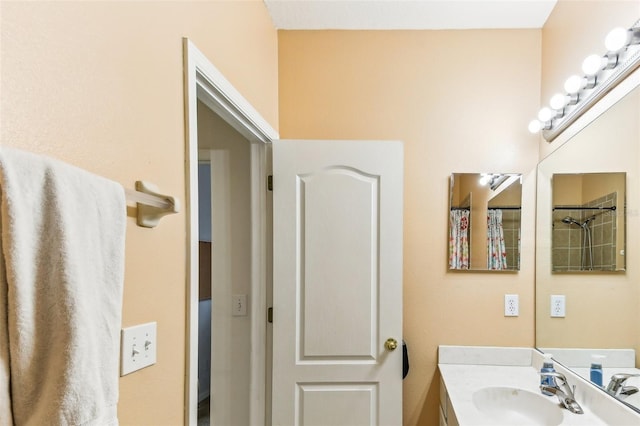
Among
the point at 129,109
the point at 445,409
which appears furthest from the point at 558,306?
the point at 129,109

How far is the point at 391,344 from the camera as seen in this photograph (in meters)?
1.97

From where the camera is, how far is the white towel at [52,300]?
0.52 meters

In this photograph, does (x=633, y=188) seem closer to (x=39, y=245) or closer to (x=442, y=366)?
(x=442, y=366)

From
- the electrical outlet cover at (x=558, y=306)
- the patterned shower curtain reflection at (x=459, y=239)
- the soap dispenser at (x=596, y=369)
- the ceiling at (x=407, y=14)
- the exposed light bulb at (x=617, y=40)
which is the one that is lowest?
the soap dispenser at (x=596, y=369)

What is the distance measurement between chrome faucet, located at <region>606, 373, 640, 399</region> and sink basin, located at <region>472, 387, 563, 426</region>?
0.76ft

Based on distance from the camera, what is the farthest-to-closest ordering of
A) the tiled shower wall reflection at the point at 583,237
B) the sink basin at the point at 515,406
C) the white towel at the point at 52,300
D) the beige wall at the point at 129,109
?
the sink basin at the point at 515,406, the tiled shower wall reflection at the point at 583,237, the beige wall at the point at 129,109, the white towel at the point at 52,300

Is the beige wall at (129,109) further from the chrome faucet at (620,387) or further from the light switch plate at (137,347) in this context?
the chrome faucet at (620,387)

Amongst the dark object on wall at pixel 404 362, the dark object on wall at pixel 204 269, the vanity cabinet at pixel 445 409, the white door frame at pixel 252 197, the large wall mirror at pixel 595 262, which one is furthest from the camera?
the dark object on wall at pixel 204 269

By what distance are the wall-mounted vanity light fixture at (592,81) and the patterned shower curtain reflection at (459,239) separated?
0.56 metres

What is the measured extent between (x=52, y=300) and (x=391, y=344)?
1.66 meters

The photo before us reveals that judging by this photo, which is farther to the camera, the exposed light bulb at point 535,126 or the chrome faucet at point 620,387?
the exposed light bulb at point 535,126

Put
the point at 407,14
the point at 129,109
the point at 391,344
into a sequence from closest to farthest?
the point at 129,109 < the point at 391,344 < the point at 407,14

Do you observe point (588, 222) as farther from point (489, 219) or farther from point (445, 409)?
point (445, 409)

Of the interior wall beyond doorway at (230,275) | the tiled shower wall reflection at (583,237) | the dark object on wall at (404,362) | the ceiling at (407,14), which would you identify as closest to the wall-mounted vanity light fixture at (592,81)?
the tiled shower wall reflection at (583,237)
